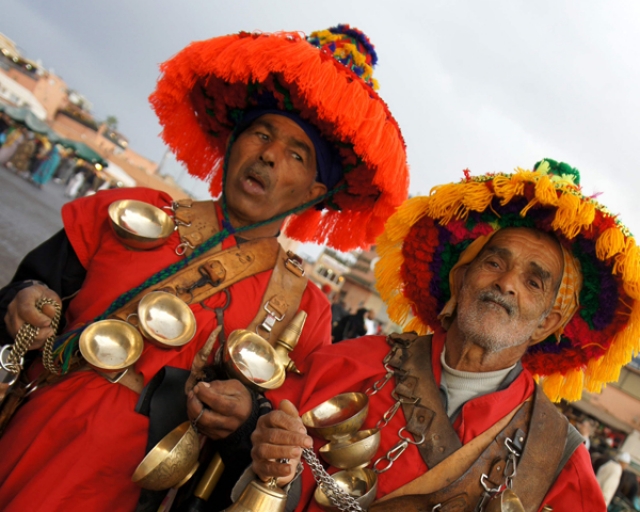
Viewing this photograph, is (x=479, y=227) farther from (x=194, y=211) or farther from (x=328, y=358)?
(x=194, y=211)

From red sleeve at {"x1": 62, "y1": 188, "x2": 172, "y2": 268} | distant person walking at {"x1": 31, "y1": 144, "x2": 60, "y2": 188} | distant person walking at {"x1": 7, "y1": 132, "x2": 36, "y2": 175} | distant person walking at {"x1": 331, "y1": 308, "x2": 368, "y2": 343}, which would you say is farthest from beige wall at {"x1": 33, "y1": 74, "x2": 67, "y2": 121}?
red sleeve at {"x1": 62, "y1": 188, "x2": 172, "y2": 268}

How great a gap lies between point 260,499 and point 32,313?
1199 millimetres

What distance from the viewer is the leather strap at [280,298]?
206 centimetres

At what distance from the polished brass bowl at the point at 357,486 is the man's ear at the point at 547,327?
1.08m

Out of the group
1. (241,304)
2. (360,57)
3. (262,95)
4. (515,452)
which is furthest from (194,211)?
(515,452)

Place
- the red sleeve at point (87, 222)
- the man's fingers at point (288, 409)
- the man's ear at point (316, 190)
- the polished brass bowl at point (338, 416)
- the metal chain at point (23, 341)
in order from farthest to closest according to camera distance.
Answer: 1. the man's ear at point (316, 190)
2. the red sleeve at point (87, 222)
3. the metal chain at point (23, 341)
4. the polished brass bowl at point (338, 416)
5. the man's fingers at point (288, 409)

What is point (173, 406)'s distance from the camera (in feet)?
5.83

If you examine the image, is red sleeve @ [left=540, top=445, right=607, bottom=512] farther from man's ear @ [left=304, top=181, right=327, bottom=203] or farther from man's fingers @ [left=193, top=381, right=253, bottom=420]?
man's ear @ [left=304, top=181, right=327, bottom=203]

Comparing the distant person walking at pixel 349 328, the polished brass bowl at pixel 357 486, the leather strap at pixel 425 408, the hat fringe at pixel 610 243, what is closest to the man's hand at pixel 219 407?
the polished brass bowl at pixel 357 486

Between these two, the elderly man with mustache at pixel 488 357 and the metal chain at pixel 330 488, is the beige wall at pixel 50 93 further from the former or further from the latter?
the metal chain at pixel 330 488

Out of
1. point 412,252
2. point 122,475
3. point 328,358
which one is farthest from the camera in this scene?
point 412,252

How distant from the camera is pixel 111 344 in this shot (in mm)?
1803

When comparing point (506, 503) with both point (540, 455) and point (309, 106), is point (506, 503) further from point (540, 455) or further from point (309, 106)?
point (309, 106)

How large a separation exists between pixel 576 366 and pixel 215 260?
1.89m
